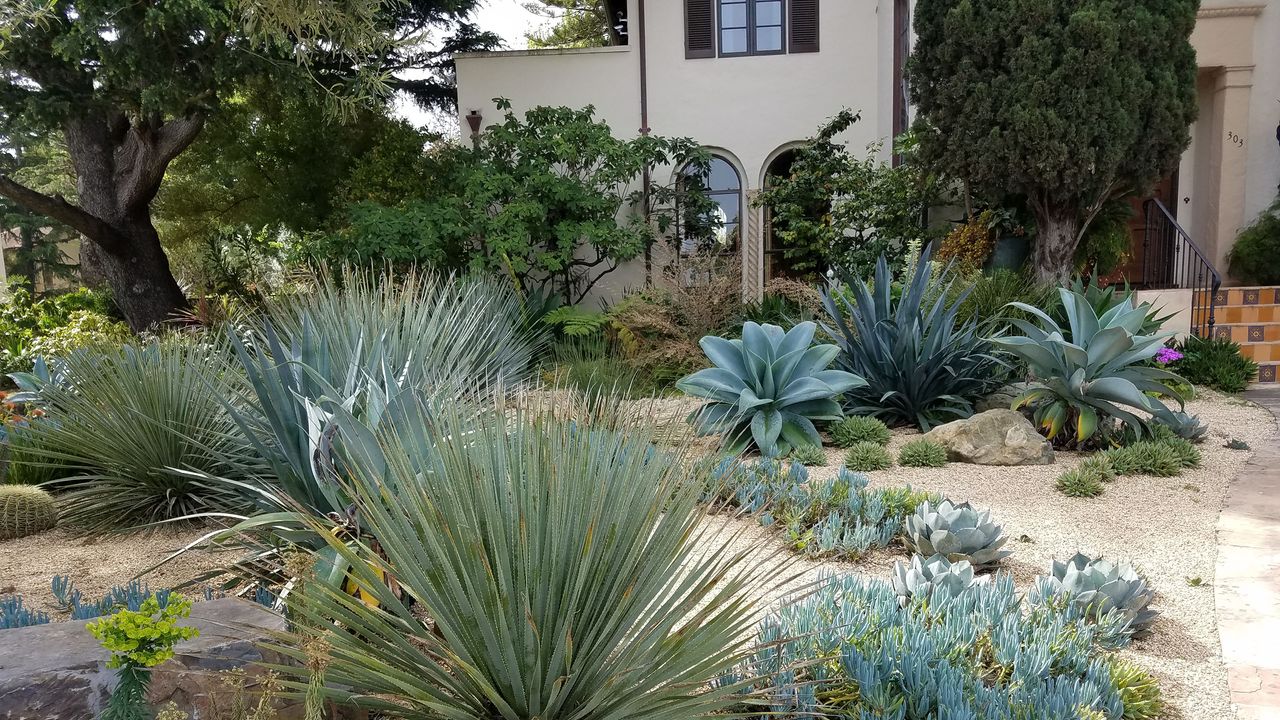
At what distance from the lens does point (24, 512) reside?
399 cm

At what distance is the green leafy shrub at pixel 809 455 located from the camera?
16.3 ft

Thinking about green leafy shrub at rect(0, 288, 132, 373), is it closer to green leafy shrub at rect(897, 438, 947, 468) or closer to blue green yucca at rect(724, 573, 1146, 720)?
green leafy shrub at rect(897, 438, 947, 468)

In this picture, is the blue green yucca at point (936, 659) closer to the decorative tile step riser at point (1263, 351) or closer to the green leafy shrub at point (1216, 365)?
the green leafy shrub at point (1216, 365)

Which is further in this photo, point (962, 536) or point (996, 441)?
point (996, 441)

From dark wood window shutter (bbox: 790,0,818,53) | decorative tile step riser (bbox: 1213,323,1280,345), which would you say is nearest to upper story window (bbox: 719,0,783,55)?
dark wood window shutter (bbox: 790,0,818,53)

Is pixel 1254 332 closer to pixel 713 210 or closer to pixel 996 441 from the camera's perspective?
pixel 996 441

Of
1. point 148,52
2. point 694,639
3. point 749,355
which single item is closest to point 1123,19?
point 749,355

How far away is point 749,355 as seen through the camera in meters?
5.42

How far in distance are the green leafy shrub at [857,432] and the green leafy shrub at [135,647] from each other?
4385mm

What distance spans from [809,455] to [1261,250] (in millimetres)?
7123

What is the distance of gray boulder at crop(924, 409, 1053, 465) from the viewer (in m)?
4.96

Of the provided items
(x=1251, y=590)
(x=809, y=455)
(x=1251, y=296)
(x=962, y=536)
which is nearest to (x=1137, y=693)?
(x=962, y=536)

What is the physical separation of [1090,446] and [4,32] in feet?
22.0

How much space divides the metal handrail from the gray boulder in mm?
4429
